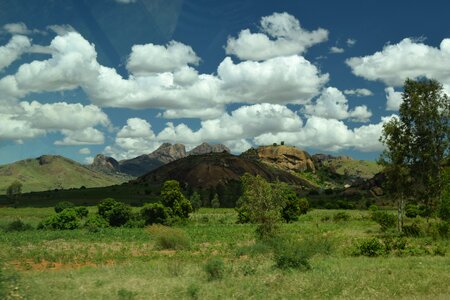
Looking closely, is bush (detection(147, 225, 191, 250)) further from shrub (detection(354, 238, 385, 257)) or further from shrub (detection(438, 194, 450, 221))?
shrub (detection(438, 194, 450, 221))

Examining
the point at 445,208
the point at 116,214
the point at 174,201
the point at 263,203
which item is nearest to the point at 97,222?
the point at 116,214

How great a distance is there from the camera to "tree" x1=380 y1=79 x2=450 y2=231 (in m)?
46.2

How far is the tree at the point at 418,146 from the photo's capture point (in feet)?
152

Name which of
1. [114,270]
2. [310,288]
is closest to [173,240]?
[114,270]

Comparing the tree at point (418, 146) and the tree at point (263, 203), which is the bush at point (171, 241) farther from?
the tree at point (418, 146)

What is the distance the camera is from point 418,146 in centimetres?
4709

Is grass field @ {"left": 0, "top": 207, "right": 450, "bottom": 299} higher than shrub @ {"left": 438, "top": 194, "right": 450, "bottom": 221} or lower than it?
lower

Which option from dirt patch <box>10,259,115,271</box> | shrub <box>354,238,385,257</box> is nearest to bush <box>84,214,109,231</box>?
dirt patch <box>10,259,115,271</box>

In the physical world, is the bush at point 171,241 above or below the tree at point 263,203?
below

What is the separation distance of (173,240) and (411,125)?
27.6 metres

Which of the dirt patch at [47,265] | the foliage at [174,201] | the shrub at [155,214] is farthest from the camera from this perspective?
the foliage at [174,201]

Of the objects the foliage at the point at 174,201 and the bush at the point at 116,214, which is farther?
the foliage at the point at 174,201

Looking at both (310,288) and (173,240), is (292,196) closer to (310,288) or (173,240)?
(173,240)

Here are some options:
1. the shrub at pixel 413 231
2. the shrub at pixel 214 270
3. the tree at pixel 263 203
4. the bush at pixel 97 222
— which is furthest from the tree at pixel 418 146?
the bush at pixel 97 222
